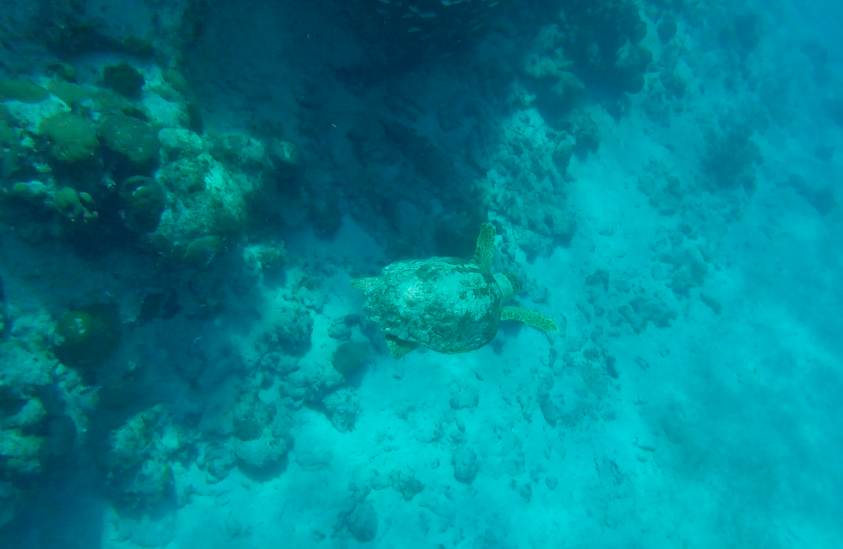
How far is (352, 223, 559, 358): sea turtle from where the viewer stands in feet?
18.9

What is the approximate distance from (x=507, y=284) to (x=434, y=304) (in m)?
2.10

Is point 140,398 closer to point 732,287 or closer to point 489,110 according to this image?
point 489,110

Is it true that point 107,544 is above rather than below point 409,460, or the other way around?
below

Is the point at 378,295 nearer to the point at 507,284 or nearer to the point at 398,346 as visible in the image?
the point at 398,346

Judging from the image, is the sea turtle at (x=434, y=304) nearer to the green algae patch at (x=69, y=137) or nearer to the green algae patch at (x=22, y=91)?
the green algae patch at (x=69, y=137)

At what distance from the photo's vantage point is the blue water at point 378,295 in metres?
5.07

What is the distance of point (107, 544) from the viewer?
250 inches

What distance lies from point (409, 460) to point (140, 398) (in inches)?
204

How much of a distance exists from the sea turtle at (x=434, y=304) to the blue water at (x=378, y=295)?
0.05 meters

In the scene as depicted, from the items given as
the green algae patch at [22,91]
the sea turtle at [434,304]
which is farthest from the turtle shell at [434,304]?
the green algae patch at [22,91]

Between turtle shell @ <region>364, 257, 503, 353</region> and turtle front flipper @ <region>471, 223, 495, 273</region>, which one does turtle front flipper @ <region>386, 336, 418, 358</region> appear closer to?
turtle shell @ <region>364, 257, 503, 353</region>

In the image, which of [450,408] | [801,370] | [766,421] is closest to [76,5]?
[450,408]

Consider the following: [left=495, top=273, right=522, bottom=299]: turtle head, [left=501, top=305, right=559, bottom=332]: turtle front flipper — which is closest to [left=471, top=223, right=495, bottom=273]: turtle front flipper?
[left=495, top=273, right=522, bottom=299]: turtle head

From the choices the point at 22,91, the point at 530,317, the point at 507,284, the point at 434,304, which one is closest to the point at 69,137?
the point at 22,91
